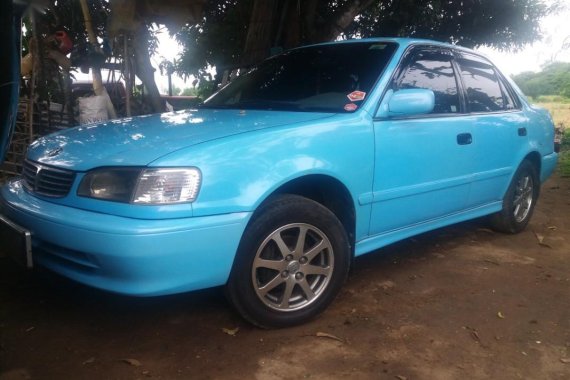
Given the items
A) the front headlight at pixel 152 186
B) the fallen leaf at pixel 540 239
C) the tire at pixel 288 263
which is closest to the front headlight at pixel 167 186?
the front headlight at pixel 152 186

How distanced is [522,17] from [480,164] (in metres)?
7.79

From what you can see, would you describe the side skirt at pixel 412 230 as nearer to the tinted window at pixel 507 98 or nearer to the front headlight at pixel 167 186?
the tinted window at pixel 507 98

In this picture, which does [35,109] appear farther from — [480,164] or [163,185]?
[480,164]

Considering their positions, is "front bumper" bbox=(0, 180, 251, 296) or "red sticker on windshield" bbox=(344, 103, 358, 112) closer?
"front bumper" bbox=(0, 180, 251, 296)

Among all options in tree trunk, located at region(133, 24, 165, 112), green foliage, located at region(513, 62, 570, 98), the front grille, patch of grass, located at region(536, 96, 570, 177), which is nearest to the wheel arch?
the front grille

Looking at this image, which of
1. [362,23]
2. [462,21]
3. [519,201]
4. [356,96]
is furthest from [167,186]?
[462,21]

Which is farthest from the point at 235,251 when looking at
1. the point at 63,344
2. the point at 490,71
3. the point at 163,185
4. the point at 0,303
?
the point at 490,71

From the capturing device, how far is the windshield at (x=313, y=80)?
10.5ft

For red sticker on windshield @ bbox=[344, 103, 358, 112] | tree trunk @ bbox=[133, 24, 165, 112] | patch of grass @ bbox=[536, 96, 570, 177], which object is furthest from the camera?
patch of grass @ bbox=[536, 96, 570, 177]

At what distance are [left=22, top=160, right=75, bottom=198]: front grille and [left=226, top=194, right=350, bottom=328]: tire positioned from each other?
0.92 metres

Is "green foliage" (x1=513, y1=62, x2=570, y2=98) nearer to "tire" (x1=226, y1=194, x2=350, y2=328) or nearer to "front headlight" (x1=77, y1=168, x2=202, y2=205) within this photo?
"tire" (x1=226, y1=194, x2=350, y2=328)

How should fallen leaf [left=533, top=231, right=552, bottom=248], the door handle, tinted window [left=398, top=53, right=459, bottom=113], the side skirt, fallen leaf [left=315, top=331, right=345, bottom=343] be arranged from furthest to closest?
1. fallen leaf [left=533, top=231, right=552, bottom=248]
2. the door handle
3. tinted window [left=398, top=53, right=459, bottom=113]
4. the side skirt
5. fallen leaf [left=315, top=331, right=345, bottom=343]

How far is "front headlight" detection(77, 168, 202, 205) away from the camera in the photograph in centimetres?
228

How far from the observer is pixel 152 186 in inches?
90.0
